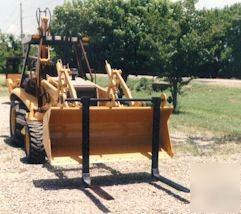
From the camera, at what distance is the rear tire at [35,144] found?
27.3 feet

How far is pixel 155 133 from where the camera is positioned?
308 inches

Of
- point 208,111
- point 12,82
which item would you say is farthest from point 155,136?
point 208,111

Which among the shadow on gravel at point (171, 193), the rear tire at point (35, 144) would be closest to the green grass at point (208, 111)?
the shadow on gravel at point (171, 193)

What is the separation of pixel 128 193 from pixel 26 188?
4.95ft

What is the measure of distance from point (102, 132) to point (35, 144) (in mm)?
1289

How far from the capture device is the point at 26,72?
10.8 meters

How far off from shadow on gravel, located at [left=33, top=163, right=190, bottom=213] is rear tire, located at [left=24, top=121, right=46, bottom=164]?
23 centimetres

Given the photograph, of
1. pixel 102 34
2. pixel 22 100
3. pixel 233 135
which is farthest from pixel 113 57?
pixel 22 100

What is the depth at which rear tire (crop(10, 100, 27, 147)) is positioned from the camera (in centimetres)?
984

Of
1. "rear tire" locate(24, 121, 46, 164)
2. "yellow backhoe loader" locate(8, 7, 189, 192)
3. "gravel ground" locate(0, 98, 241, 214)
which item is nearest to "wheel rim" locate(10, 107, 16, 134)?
"gravel ground" locate(0, 98, 241, 214)

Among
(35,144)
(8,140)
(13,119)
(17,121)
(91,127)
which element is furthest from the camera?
(8,140)

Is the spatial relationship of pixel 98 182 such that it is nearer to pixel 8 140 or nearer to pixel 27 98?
pixel 27 98

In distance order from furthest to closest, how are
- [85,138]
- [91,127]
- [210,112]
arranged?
1. [210,112]
2. [91,127]
3. [85,138]

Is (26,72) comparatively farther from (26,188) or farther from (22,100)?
(26,188)
